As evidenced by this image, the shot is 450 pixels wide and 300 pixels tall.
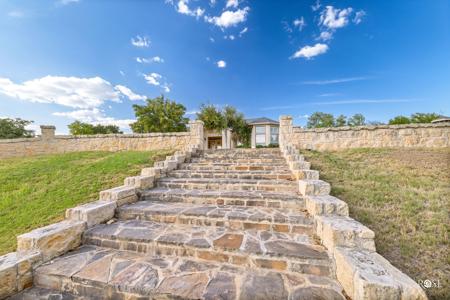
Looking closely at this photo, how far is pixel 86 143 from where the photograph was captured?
30.8 feet

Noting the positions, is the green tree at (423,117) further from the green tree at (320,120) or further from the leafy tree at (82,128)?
the leafy tree at (82,128)

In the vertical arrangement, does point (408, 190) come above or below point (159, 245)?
above

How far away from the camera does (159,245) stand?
2172mm

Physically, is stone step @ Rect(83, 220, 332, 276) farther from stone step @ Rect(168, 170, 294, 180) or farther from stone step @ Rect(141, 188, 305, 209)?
stone step @ Rect(168, 170, 294, 180)

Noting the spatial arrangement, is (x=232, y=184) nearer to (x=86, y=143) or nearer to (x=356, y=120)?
(x=86, y=143)

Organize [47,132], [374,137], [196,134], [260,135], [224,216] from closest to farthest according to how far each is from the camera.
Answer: [224,216] < [374,137] < [196,134] < [47,132] < [260,135]

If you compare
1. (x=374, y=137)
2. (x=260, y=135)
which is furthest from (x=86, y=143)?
(x=260, y=135)

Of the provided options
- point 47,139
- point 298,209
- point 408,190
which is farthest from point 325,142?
point 47,139

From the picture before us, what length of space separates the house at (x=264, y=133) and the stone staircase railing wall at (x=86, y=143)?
36.6 ft

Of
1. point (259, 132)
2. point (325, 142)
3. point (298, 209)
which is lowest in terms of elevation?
point (298, 209)

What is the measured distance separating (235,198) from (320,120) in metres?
34.7

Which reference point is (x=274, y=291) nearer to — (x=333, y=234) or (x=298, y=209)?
(x=333, y=234)

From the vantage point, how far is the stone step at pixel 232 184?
366 centimetres

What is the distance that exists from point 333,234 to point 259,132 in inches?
677
